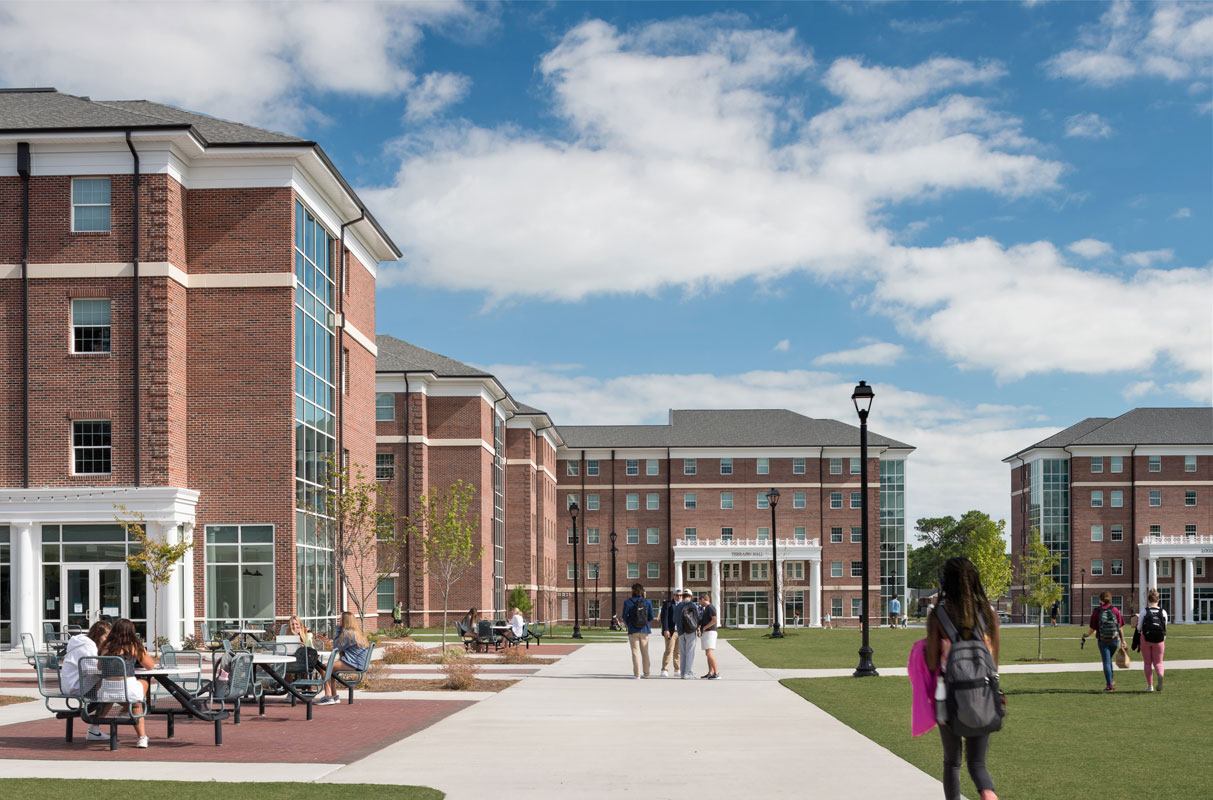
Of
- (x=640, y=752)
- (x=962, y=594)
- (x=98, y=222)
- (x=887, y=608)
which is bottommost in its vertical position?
(x=887, y=608)

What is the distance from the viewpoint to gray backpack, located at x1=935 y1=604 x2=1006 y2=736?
839 centimetres

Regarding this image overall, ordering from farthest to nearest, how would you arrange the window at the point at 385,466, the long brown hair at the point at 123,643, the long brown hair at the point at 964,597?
the window at the point at 385,466, the long brown hair at the point at 123,643, the long brown hair at the point at 964,597

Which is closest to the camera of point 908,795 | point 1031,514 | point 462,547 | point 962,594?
point 962,594

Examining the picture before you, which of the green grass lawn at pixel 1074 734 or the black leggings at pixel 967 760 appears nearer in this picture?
the black leggings at pixel 967 760

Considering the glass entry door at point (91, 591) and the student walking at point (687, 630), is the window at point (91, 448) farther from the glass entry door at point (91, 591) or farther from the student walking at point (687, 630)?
the student walking at point (687, 630)

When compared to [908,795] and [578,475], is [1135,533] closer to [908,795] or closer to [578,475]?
[578,475]

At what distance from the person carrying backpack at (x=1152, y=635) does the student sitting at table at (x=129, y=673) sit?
603 inches

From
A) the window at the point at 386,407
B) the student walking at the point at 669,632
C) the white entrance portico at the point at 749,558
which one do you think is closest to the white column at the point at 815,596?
the white entrance portico at the point at 749,558

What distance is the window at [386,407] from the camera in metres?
65.9

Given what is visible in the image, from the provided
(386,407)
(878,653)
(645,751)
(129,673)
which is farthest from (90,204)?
(386,407)

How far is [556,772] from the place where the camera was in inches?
488

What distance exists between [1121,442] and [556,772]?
334 ft

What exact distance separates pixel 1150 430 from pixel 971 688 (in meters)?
107

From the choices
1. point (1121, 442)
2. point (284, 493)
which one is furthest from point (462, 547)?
point (1121, 442)
